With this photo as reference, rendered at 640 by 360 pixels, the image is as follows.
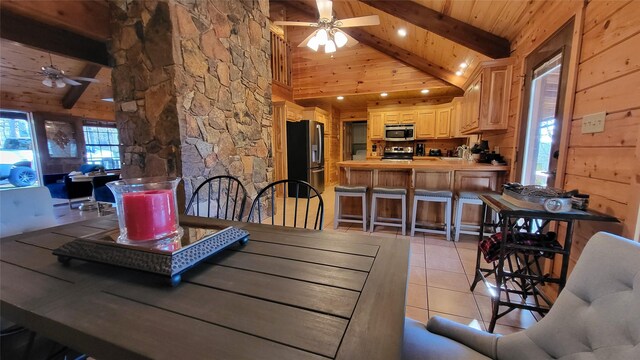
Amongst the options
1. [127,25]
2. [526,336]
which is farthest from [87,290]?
[127,25]

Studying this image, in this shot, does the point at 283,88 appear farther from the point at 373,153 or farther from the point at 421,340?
the point at 421,340

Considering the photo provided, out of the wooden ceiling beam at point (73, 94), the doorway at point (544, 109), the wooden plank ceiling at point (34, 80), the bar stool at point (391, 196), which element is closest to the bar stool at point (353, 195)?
the bar stool at point (391, 196)

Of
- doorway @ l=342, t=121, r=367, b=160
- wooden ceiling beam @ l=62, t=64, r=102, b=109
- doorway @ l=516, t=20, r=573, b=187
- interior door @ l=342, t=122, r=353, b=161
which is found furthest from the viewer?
doorway @ l=342, t=121, r=367, b=160

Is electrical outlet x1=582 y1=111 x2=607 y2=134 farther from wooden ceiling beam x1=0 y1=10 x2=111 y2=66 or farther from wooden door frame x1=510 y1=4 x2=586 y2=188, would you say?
wooden ceiling beam x1=0 y1=10 x2=111 y2=66

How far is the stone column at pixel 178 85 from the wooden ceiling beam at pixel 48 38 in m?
0.76

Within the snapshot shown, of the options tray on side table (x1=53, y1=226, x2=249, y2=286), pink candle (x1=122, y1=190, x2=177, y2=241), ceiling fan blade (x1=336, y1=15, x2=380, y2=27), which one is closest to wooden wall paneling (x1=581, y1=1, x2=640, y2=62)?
ceiling fan blade (x1=336, y1=15, x2=380, y2=27)

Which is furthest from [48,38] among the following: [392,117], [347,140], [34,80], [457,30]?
[347,140]

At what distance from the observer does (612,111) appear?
1.41 m

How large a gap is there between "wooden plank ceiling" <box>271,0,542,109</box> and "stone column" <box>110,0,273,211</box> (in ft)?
8.44

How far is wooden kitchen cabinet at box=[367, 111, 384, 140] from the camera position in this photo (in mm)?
6867

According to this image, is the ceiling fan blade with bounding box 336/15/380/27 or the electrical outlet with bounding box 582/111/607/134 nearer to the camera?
the electrical outlet with bounding box 582/111/607/134

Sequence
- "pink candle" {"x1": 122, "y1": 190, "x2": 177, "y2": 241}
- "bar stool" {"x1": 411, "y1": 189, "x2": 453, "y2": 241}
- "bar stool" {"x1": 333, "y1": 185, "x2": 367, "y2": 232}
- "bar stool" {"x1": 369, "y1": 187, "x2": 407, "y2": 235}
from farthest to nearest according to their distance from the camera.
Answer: "bar stool" {"x1": 333, "y1": 185, "x2": 367, "y2": 232}, "bar stool" {"x1": 369, "y1": 187, "x2": 407, "y2": 235}, "bar stool" {"x1": 411, "y1": 189, "x2": 453, "y2": 241}, "pink candle" {"x1": 122, "y1": 190, "x2": 177, "y2": 241}

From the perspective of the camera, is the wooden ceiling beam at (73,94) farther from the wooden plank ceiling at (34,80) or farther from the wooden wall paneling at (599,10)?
the wooden wall paneling at (599,10)

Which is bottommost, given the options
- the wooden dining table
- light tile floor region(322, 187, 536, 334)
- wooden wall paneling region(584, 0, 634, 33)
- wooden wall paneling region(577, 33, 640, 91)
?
light tile floor region(322, 187, 536, 334)
